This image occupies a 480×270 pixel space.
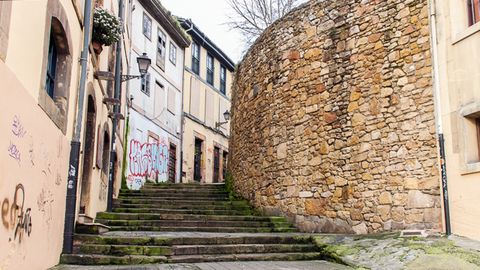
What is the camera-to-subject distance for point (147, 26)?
18.4 meters

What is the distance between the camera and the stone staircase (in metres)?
6.93

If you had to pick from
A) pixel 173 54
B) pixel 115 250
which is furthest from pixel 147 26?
pixel 115 250

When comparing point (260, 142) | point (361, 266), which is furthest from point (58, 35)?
point (260, 142)

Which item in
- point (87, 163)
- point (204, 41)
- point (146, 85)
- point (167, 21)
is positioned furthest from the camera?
point (204, 41)

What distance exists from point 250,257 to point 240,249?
0.82 feet

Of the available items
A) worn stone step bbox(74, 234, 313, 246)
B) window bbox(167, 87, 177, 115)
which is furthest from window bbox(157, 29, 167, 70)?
worn stone step bbox(74, 234, 313, 246)

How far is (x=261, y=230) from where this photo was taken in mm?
9617

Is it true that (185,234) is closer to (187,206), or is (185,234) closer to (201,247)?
(201,247)

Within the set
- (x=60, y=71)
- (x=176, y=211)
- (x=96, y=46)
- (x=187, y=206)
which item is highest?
(x=96, y=46)

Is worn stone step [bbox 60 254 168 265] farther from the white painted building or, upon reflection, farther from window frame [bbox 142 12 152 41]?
window frame [bbox 142 12 152 41]

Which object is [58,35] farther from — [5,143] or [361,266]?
[361,266]

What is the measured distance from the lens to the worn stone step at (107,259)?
6.44 meters

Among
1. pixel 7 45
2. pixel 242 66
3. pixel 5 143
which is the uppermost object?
pixel 242 66

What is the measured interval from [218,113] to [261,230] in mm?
15963
